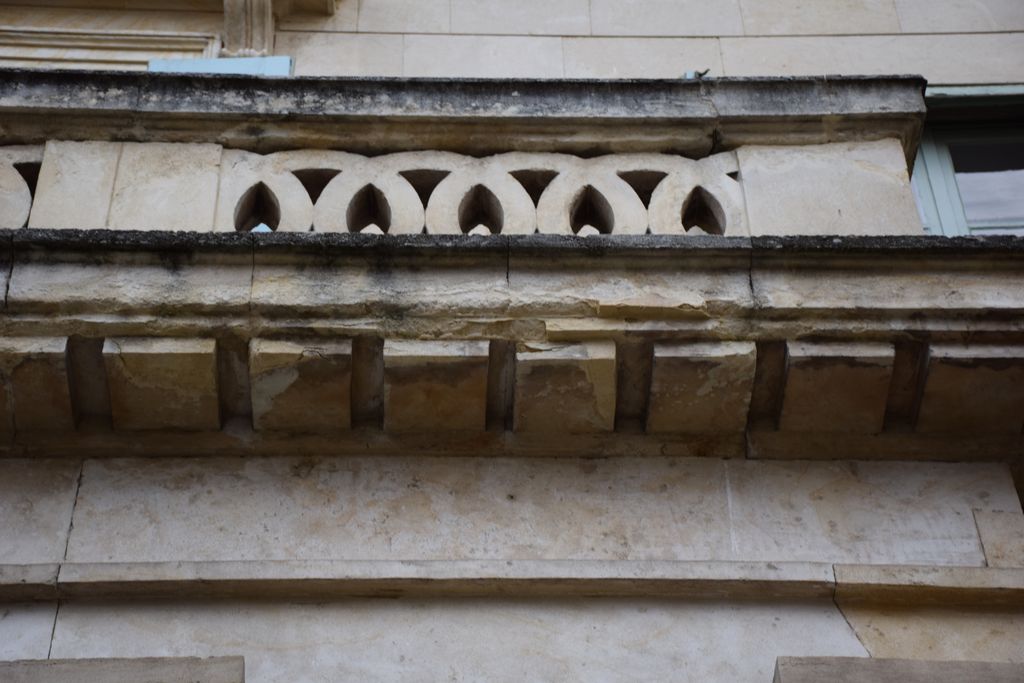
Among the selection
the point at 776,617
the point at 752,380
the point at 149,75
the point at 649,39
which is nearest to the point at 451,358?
the point at 752,380

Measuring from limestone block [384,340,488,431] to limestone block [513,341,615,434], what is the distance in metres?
0.13

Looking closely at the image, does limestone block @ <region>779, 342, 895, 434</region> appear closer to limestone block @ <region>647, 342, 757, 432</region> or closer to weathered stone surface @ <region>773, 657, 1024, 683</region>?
limestone block @ <region>647, 342, 757, 432</region>

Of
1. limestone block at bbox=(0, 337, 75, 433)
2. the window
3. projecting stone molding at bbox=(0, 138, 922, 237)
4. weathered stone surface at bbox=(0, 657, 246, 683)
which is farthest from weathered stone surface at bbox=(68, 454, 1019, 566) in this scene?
the window

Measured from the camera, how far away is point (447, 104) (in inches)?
194

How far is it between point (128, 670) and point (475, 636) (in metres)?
0.98

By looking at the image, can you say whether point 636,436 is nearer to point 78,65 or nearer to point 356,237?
point 356,237

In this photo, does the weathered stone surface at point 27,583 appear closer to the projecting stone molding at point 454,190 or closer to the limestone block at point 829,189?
the projecting stone molding at point 454,190

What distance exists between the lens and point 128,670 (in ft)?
12.2

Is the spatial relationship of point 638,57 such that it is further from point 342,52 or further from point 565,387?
point 565,387

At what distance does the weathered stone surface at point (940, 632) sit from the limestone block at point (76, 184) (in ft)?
9.25

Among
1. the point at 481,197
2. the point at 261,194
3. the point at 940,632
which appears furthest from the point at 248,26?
the point at 940,632

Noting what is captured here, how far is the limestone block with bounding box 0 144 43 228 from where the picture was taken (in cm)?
462

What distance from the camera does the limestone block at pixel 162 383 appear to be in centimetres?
415

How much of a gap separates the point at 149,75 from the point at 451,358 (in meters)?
1.67
